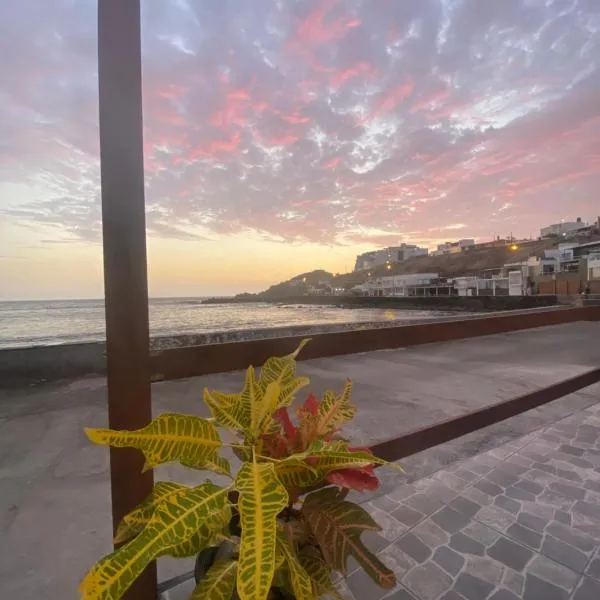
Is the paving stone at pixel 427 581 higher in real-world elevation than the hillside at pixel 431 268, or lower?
lower

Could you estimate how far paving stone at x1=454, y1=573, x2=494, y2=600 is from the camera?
1115 millimetres

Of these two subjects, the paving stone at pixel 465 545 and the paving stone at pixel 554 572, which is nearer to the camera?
the paving stone at pixel 554 572

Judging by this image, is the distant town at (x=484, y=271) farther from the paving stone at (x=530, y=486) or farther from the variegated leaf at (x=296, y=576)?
the variegated leaf at (x=296, y=576)

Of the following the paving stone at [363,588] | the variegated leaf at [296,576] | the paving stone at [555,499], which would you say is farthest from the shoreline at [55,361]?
the variegated leaf at [296,576]

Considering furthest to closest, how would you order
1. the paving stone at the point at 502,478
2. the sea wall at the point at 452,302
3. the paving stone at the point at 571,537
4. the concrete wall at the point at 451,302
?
the concrete wall at the point at 451,302 < the sea wall at the point at 452,302 < the paving stone at the point at 502,478 < the paving stone at the point at 571,537

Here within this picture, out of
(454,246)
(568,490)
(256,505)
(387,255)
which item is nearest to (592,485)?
(568,490)

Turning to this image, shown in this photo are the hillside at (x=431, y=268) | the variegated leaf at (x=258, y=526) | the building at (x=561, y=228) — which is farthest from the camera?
the building at (x=561, y=228)

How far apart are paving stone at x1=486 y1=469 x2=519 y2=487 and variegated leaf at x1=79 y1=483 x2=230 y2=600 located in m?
1.88

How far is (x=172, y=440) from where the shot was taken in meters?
0.53

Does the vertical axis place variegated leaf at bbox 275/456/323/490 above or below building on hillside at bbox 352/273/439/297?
below

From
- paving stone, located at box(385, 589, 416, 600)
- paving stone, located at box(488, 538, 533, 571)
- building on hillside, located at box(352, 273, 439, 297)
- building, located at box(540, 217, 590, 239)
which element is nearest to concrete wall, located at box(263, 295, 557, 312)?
building on hillside, located at box(352, 273, 439, 297)

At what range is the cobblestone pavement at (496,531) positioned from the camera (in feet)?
3.77

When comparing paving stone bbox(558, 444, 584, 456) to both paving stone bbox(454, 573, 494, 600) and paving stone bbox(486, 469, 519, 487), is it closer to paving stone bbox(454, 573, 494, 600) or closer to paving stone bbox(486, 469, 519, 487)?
paving stone bbox(486, 469, 519, 487)

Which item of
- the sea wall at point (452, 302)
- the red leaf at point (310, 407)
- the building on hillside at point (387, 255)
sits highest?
the building on hillside at point (387, 255)
